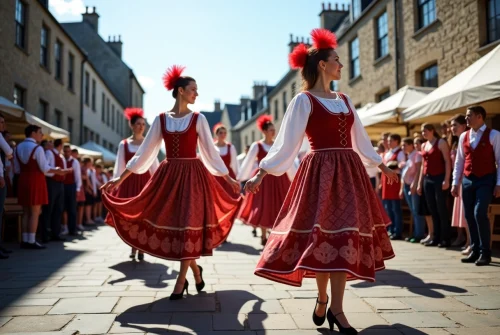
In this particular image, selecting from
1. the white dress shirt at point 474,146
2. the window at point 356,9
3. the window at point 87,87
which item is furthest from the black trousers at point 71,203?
the window at point 87,87

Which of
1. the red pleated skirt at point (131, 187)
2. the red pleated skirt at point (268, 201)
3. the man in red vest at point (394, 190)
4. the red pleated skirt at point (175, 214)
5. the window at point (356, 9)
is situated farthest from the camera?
the window at point (356, 9)

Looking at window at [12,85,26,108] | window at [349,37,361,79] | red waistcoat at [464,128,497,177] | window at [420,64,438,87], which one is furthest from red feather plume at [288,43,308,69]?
window at [349,37,361,79]

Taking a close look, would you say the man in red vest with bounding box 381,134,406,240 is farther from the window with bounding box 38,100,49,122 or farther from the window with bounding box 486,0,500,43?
the window with bounding box 38,100,49,122

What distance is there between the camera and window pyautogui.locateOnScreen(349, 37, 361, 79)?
19.4m

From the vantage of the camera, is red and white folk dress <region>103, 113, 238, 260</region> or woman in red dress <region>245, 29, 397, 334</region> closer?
woman in red dress <region>245, 29, 397, 334</region>

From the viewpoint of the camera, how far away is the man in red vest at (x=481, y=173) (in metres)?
5.76

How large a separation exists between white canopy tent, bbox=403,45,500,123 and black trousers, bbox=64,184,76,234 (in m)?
7.24

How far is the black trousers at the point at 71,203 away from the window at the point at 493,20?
10.4m

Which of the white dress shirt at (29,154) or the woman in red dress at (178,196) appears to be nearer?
the woman in red dress at (178,196)

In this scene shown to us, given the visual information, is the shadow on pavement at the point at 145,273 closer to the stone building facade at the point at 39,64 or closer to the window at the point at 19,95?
the stone building facade at the point at 39,64

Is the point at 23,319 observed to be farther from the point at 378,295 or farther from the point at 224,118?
the point at 224,118

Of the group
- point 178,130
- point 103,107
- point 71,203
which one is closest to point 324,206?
point 178,130

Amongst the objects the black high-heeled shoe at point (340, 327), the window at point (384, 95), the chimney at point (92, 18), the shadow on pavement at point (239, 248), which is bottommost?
the shadow on pavement at point (239, 248)

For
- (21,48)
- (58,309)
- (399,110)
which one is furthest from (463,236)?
(21,48)
